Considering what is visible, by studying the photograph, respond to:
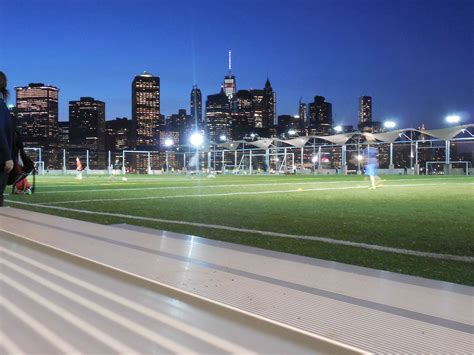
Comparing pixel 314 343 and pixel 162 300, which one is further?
pixel 162 300

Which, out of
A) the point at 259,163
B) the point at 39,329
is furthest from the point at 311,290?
the point at 259,163

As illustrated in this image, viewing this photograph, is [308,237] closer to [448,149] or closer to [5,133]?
[5,133]

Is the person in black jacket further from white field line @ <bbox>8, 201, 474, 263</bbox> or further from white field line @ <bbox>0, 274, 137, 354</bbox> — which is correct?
white field line @ <bbox>8, 201, 474, 263</bbox>

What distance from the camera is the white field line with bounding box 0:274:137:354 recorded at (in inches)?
120

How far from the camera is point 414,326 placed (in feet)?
10.3

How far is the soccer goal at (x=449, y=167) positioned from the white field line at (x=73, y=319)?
155 ft

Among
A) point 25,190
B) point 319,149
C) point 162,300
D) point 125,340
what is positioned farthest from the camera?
point 319,149

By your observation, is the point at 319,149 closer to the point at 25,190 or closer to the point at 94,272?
the point at 25,190

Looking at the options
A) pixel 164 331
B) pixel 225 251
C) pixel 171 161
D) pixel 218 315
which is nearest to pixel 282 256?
pixel 225 251

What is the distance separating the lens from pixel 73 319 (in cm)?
358

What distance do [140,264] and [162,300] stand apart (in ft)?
3.74

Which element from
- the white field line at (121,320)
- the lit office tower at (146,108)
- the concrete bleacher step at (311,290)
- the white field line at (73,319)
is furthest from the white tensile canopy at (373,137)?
the lit office tower at (146,108)

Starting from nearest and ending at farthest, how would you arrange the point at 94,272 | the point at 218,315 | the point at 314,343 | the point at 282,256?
the point at 314,343, the point at 218,315, the point at 94,272, the point at 282,256

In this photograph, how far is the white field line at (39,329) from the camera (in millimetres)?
3041
